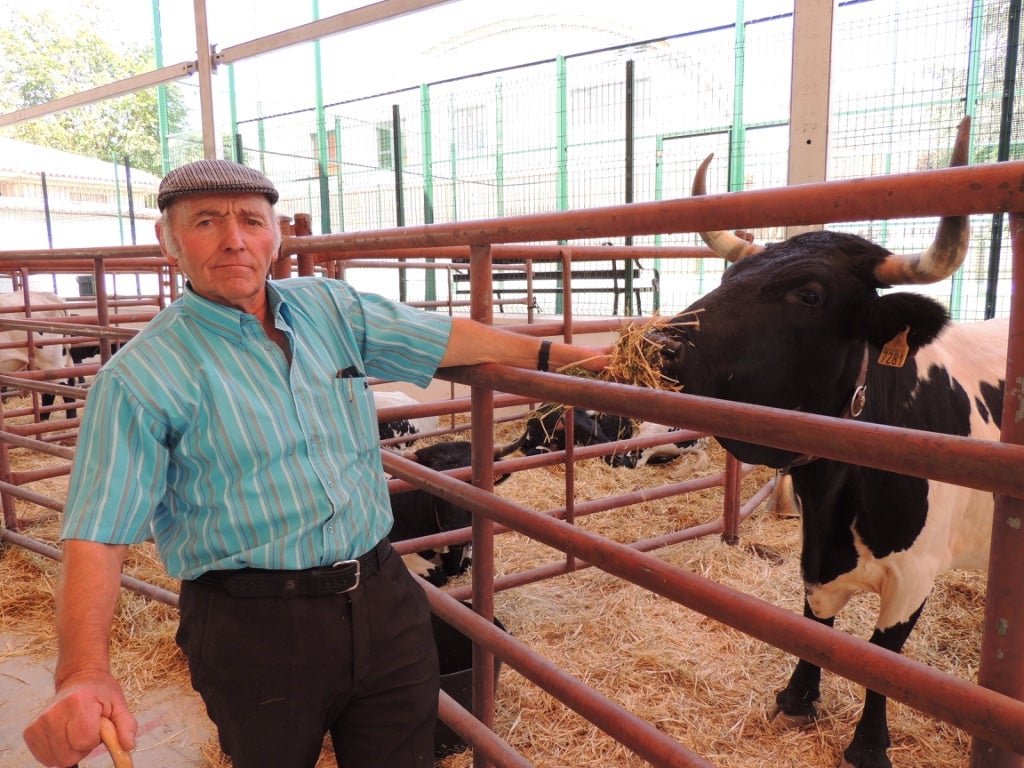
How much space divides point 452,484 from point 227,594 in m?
0.56

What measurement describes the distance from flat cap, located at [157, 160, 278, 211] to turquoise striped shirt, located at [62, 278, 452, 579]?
0.20m

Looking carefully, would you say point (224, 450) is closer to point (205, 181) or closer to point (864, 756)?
point (205, 181)

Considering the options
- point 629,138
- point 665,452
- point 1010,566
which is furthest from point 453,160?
point 1010,566

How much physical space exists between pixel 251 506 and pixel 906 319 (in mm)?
1589

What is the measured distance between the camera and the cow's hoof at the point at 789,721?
8.00 feet

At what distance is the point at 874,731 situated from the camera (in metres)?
2.19

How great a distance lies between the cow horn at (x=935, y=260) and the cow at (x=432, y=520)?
1833 mm

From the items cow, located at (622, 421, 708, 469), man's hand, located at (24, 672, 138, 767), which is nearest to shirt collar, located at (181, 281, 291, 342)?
man's hand, located at (24, 672, 138, 767)

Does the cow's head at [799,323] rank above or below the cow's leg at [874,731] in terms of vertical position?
above

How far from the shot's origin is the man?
1256mm

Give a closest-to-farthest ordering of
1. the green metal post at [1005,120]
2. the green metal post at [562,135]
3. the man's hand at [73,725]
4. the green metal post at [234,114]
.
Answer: the man's hand at [73,725] → the green metal post at [1005,120] → the green metal post at [562,135] → the green metal post at [234,114]

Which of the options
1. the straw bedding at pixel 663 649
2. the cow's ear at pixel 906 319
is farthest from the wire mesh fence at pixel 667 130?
the cow's ear at pixel 906 319

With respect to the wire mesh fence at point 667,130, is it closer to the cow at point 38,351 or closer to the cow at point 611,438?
the cow at point 611,438

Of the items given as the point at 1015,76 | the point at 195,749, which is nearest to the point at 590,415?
the point at 195,749
